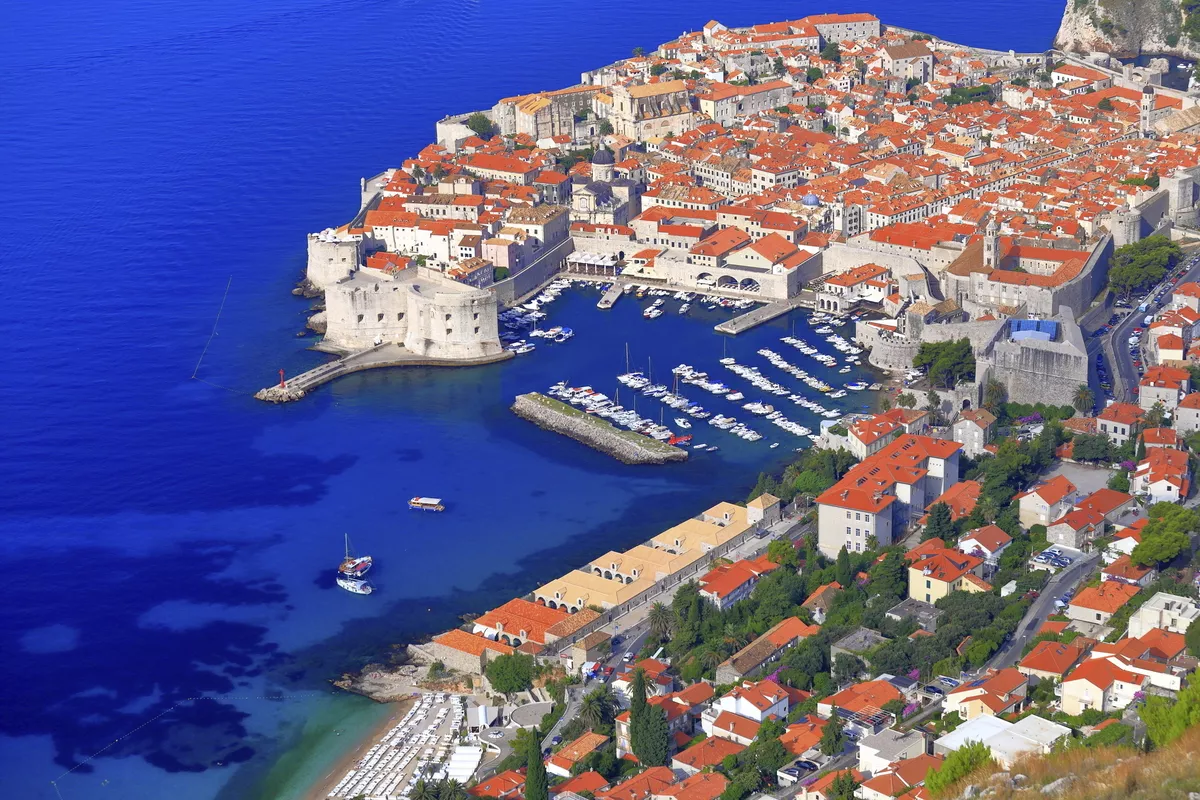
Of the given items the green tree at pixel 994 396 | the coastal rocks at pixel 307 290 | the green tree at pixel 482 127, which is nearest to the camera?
the green tree at pixel 994 396

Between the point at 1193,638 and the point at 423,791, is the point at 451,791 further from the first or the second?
the point at 1193,638

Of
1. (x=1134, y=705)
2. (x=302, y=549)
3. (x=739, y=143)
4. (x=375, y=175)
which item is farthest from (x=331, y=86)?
(x=1134, y=705)

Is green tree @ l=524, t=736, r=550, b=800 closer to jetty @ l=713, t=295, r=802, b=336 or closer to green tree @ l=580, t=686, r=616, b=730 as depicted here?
green tree @ l=580, t=686, r=616, b=730

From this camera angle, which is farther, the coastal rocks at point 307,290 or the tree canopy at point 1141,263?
the coastal rocks at point 307,290

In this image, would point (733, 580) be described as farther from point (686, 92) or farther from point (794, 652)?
point (686, 92)

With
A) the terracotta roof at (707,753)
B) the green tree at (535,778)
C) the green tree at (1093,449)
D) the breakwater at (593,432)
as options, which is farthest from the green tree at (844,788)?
the breakwater at (593,432)

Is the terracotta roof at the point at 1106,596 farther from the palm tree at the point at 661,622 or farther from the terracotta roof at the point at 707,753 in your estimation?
the palm tree at the point at 661,622

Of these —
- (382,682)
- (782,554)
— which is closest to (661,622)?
(782,554)
